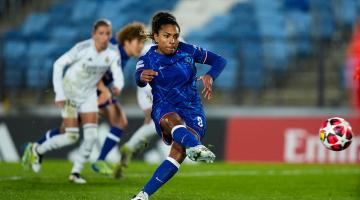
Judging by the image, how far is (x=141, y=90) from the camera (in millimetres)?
11703

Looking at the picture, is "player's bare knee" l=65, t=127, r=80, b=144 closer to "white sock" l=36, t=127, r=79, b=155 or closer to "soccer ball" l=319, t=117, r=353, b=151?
"white sock" l=36, t=127, r=79, b=155

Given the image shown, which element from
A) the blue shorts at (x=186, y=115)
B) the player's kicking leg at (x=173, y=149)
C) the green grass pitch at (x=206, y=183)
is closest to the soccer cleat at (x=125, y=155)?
the green grass pitch at (x=206, y=183)

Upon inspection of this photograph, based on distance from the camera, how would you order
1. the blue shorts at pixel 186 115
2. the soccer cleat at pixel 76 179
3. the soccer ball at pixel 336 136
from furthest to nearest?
1. the soccer cleat at pixel 76 179
2. the soccer ball at pixel 336 136
3. the blue shorts at pixel 186 115

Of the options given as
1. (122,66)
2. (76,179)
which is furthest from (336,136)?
(122,66)

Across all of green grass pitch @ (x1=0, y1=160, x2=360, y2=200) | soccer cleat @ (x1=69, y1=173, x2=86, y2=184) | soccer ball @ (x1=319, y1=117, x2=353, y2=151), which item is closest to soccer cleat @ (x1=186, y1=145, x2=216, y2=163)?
green grass pitch @ (x1=0, y1=160, x2=360, y2=200)

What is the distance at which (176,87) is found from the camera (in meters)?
7.53

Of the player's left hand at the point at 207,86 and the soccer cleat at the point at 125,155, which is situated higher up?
the player's left hand at the point at 207,86

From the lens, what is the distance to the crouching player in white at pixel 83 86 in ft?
33.6

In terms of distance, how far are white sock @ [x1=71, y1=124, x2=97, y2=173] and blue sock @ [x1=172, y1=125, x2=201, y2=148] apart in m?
3.29

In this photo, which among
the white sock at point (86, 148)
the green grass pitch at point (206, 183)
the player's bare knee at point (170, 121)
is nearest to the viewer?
the player's bare knee at point (170, 121)

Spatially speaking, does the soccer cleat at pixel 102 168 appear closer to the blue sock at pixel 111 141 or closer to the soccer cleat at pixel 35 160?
the blue sock at pixel 111 141

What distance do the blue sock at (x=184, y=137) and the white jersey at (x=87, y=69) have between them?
136 inches

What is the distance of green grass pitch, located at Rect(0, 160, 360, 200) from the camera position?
8602 mm

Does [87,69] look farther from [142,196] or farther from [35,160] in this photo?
[142,196]
